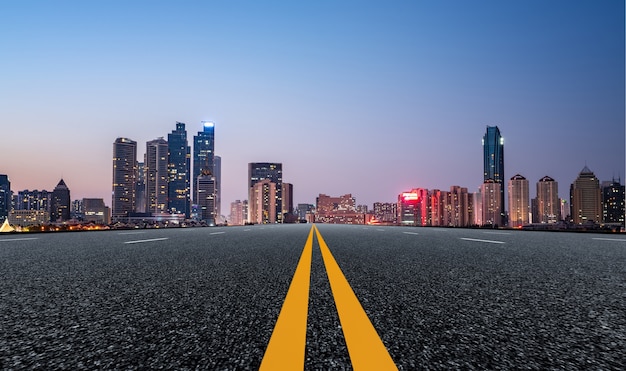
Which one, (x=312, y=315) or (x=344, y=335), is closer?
(x=344, y=335)

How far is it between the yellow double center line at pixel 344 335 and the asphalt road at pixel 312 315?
0.06 metres

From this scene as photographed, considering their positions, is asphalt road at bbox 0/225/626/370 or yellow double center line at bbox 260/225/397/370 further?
asphalt road at bbox 0/225/626/370

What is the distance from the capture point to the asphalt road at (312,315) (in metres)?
2.26

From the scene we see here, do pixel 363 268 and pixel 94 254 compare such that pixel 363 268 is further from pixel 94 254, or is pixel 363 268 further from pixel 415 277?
pixel 94 254

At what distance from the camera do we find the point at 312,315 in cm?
324

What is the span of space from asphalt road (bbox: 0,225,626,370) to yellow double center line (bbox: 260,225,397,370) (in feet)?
0.21

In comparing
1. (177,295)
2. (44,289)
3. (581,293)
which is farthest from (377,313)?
(44,289)

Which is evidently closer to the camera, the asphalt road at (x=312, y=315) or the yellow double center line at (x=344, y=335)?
the yellow double center line at (x=344, y=335)

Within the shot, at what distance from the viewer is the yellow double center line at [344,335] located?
2146 mm

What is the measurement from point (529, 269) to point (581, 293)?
188 cm

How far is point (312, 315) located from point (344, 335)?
0.62 meters

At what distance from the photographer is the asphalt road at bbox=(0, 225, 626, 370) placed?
226 cm

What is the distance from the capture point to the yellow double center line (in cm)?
215

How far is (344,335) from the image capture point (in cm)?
266
